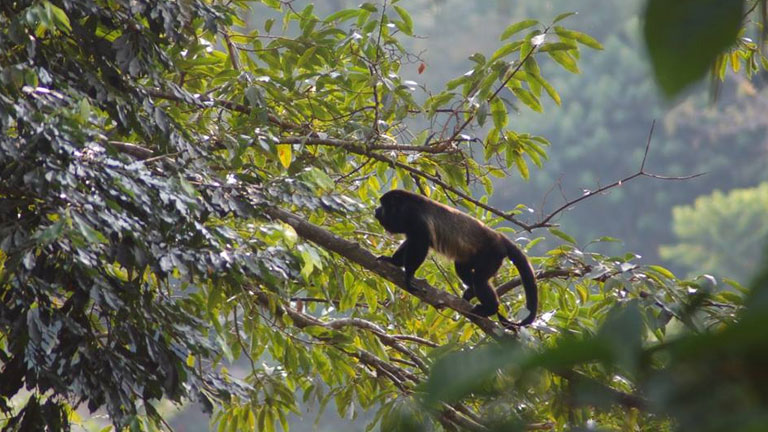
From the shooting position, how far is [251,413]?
4.08 meters

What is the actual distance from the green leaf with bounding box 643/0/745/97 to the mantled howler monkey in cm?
359

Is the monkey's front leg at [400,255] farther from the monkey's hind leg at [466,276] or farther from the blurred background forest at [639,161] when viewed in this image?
the blurred background forest at [639,161]

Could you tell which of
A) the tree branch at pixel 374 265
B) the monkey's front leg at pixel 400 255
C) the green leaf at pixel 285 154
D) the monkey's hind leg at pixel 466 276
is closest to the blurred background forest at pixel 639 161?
the monkey's hind leg at pixel 466 276

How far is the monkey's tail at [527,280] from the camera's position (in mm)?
3775

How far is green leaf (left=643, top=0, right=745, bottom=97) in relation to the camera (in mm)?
402

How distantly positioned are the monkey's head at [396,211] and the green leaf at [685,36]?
398 cm

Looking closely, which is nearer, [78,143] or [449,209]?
[78,143]

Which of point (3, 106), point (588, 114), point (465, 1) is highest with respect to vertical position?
point (465, 1)

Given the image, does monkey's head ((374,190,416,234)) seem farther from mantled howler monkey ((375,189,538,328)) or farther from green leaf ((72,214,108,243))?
green leaf ((72,214,108,243))

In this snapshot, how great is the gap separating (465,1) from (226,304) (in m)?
28.2

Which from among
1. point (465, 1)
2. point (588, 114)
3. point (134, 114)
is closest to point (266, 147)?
point (134, 114)

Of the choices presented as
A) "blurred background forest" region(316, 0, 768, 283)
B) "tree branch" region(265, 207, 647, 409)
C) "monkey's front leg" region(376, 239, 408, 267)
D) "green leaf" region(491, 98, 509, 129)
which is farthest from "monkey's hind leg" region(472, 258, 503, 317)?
"blurred background forest" region(316, 0, 768, 283)

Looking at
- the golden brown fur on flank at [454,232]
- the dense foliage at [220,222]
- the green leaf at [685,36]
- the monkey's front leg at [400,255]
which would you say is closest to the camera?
the green leaf at [685,36]

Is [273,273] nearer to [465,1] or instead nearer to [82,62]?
[82,62]
